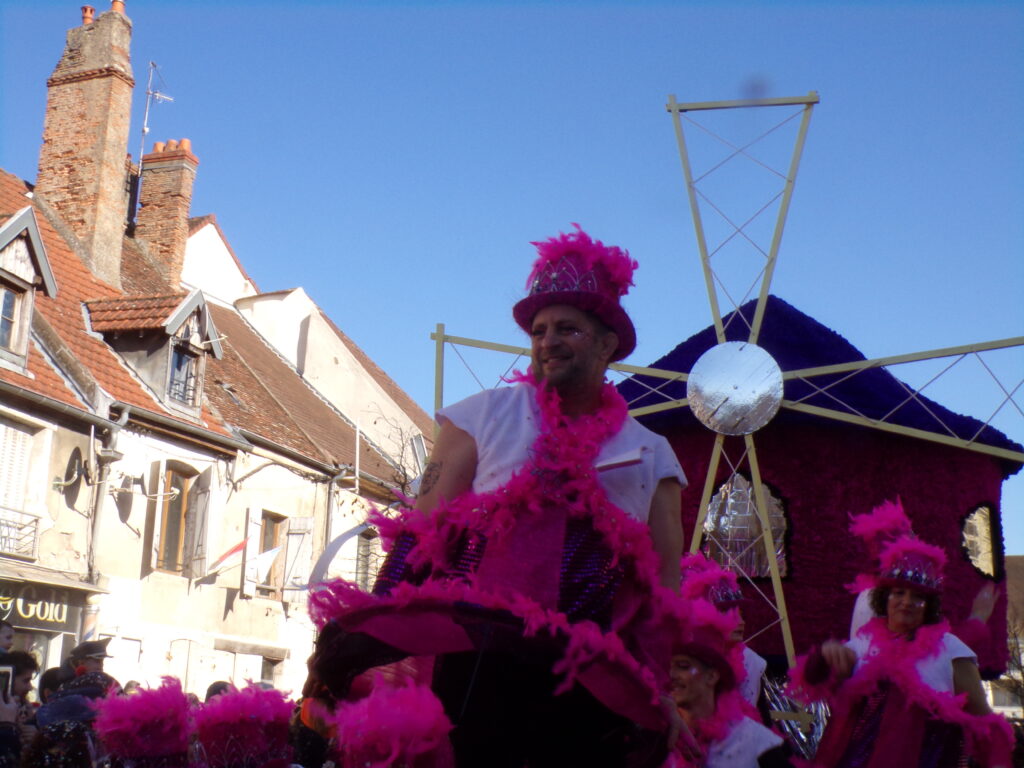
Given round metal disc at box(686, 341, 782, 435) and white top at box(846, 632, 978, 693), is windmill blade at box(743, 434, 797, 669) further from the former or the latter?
white top at box(846, 632, 978, 693)

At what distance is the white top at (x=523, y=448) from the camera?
287 cm

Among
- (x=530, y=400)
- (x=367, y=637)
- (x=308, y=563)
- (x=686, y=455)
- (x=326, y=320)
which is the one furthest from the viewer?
(x=326, y=320)

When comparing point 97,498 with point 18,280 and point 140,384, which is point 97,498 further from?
point 18,280

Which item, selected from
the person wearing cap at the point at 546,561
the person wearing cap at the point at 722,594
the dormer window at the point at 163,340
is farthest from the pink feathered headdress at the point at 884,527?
the dormer window at the point at 163,340

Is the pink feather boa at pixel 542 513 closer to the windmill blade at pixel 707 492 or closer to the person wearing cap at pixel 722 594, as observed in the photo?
the person wearing cap at pixel 722 594

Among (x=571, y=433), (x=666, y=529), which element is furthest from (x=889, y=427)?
(x=571, y=433)

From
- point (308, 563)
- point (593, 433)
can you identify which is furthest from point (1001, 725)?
point (308, 563)

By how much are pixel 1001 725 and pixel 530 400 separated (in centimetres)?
322

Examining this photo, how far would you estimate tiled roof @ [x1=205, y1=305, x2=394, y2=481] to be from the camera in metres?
22.6

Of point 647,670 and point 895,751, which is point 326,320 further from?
point 647,670

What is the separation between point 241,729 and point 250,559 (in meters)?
15.9

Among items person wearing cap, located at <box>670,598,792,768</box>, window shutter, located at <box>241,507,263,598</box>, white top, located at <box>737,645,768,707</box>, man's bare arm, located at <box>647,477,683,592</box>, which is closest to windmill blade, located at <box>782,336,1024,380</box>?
white top, located at <box>737,645,768,707</box>

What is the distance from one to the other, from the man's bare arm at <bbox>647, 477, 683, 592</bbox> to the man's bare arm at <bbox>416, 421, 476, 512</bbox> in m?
0.46

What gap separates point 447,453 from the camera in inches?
115
